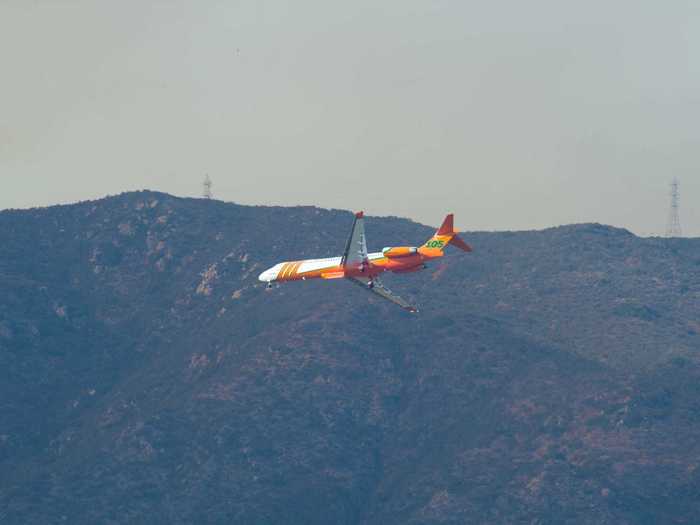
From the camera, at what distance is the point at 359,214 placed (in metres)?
199

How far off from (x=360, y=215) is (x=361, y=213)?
1026 millimetres

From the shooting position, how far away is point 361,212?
7849 inches

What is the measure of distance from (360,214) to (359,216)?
787 millimetres

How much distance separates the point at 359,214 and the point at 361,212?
415mm

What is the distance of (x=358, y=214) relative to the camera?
7869 inches

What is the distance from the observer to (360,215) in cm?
19975

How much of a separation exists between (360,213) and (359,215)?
1270 millimetres

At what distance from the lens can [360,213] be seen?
198375 mm

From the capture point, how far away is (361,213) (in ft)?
652

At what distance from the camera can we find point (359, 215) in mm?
199625

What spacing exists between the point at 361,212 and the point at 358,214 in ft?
2.11

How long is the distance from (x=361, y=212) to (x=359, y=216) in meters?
0.71

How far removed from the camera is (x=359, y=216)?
19988cm

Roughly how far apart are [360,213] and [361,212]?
40.1 inches
